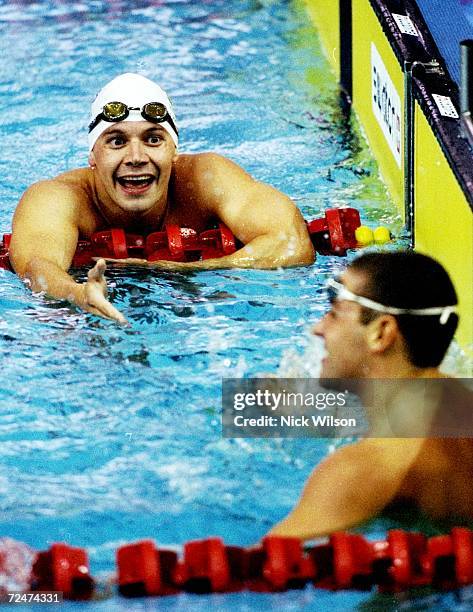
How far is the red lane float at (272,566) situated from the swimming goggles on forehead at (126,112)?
225cm

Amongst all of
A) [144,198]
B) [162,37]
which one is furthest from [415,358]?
[162,37]

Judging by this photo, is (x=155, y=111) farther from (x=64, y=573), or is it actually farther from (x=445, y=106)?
(x=64, y=573)

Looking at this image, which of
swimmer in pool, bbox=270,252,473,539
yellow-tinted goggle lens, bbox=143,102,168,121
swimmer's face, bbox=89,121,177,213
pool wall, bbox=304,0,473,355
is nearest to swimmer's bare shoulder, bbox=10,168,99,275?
swimmer's face, bbox=89,121,177,213

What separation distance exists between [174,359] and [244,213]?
984 millimetres

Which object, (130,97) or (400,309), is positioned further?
(130,97)

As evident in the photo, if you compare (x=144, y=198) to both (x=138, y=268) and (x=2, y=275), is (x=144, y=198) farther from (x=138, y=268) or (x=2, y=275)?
(x=2, y=275)

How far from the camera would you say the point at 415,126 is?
4863 millimetres

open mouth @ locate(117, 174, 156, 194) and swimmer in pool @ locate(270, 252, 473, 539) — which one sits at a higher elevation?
open mouth @ locate(117, 174, 156, 194)

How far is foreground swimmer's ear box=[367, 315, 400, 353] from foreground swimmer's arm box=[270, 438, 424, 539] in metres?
0.23

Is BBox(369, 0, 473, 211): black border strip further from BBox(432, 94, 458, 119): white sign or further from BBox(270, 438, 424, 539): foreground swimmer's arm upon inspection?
BBox(270, 438, 424, 539): foreground swimmer's arm

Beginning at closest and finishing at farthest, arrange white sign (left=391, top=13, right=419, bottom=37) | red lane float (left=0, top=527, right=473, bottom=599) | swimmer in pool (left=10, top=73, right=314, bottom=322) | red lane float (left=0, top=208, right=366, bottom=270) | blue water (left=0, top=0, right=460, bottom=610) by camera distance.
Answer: red lane float (left=0, top=527, right=473, bottom=599) → blue water (left=0, top=0, right=460, bottom=610) → swimmer in pool (left=10, top=73, right=314, bottom=322) → red lane float (left=0, top=208, right=366, bottom=270) → white sign (left=391, top=13, right=419, bottom=37)

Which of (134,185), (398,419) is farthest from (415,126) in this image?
(398,419)

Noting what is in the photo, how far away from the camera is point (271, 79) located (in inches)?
277

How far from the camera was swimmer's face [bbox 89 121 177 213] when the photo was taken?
463 cm
